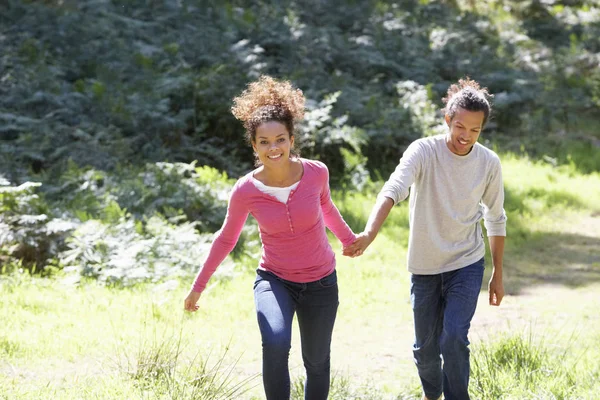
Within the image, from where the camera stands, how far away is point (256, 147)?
4.14 m

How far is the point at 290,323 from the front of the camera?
12.9 feet

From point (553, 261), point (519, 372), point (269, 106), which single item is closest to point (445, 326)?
point (519, 372)

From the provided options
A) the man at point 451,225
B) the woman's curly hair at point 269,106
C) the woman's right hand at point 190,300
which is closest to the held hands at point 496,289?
the man at point 451,225

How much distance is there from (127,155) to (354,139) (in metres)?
3.32

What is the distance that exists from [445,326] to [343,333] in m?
2.75

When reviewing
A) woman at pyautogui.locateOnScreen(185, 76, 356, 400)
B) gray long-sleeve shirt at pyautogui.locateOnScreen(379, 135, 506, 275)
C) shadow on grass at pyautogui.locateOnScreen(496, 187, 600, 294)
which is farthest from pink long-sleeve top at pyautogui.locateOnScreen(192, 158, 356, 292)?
shadow on grass at pyautogui.locateOnScreen(496, 187, 600, 294)

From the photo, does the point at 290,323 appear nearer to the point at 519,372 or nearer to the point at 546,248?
the point at 519,372

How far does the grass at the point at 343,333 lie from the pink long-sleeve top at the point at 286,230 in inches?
28.6

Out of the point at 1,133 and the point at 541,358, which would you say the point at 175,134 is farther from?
the point at 541,358

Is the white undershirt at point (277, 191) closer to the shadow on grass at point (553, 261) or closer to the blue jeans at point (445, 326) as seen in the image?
the blue jeans at point (445, 326)

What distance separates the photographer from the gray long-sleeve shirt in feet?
14.5

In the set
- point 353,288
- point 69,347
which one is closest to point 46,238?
point 69,347

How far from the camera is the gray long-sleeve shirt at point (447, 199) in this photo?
4.41 metres

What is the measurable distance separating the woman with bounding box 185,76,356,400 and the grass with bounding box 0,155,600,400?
2.04 feet
